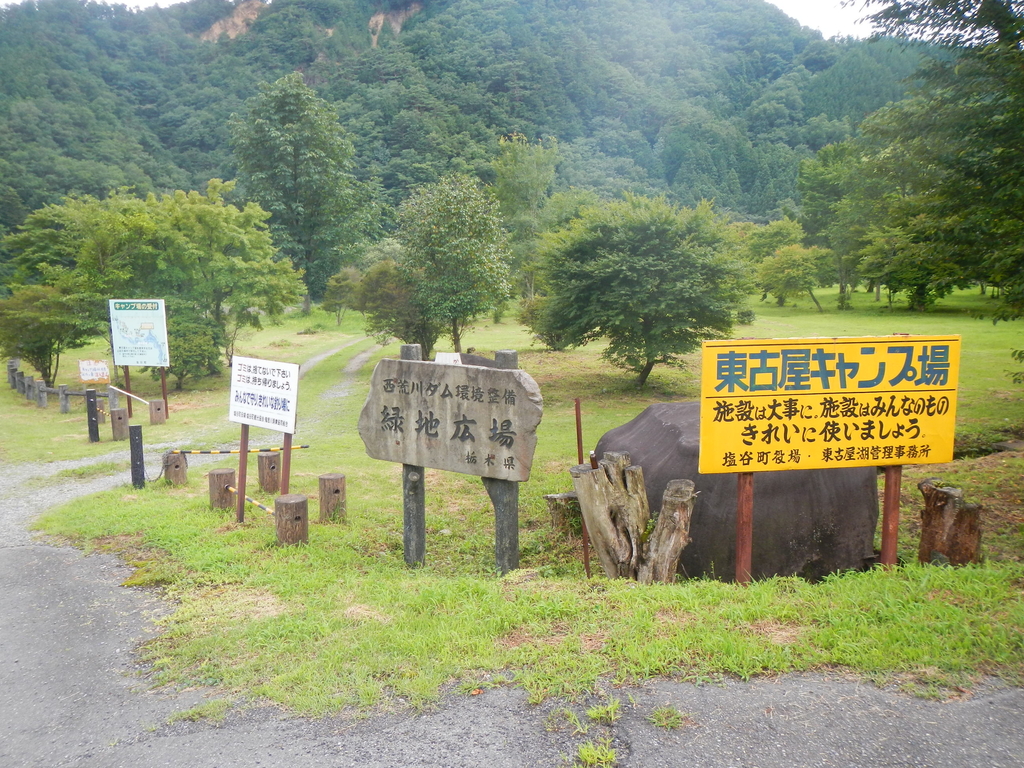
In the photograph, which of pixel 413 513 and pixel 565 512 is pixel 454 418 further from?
pixel 565 512

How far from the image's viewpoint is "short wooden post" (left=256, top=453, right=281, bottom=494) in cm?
1031

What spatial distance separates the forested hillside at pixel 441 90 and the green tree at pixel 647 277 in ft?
147

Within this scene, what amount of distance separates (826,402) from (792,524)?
1.59 meters

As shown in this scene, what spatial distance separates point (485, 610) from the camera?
5.36m

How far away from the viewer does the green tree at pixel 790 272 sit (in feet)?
133

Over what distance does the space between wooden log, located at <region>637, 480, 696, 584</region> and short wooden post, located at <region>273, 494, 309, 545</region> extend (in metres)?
3.57

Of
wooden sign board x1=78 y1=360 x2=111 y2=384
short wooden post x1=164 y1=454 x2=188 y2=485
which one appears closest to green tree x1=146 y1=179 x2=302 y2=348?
wooden sign board x1=78 y1=360 x2=111 y2=384

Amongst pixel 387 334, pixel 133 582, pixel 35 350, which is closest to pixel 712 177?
pixel 387 334

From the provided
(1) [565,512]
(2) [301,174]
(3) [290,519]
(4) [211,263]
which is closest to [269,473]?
(3) [290,519]

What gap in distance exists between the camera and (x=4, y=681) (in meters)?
4.86

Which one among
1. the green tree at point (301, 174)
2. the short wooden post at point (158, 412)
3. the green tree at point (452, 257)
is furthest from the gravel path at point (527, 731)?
the green tree at point (301, 174)

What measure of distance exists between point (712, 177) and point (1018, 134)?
7154 cm

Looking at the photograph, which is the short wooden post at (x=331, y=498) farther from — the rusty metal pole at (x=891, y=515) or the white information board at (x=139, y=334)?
the white information board at (x=139, y=334)

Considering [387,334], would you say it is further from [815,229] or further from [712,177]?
[712,177]
